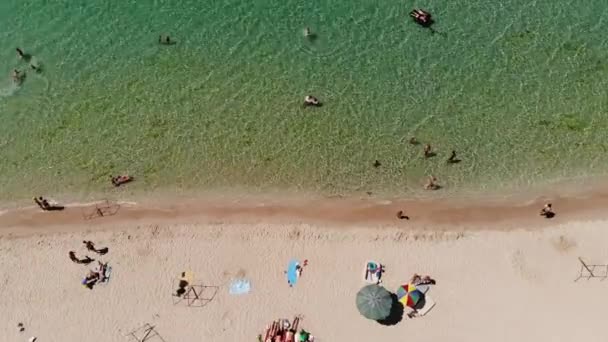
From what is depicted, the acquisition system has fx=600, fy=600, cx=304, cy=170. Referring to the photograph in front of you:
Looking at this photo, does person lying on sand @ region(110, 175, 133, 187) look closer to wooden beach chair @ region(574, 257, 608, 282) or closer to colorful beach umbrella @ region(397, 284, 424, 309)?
colorful beach umbrella @ region(397, 284, 424, 309)

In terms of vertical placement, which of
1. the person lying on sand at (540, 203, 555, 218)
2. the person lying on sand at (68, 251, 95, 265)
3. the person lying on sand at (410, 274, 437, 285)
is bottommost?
the person lying on sand at (68, 251, 95, 265)

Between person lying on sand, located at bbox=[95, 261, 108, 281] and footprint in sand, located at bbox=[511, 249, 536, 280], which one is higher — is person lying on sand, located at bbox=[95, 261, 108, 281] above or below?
below

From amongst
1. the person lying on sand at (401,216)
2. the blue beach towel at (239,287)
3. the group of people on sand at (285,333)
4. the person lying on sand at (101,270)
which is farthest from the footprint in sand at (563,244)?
the person lying on sand at (101,270)

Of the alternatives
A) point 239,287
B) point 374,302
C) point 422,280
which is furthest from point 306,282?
point 422,280

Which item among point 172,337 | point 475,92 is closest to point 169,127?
point 172,337

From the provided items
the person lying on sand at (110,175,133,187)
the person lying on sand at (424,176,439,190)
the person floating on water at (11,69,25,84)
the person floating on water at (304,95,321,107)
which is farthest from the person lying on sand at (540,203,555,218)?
the person floating on water at (11,69,25,84)

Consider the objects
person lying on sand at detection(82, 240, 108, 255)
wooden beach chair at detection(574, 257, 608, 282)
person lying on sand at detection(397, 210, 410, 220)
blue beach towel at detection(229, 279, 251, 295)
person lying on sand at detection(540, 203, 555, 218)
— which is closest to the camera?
wooden beach chair at detection(574, 257, 608, 282)
